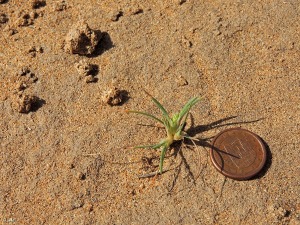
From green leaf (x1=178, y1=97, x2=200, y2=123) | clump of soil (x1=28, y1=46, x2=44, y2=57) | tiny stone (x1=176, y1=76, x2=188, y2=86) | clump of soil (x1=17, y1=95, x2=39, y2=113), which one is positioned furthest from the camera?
clump of soil (x1=28, y1=46, x2=44, y2=57)

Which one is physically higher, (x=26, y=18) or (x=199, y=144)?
(x=26, y=18)

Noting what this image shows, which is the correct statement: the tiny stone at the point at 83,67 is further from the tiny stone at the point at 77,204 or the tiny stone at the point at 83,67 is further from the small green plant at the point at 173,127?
the tiny stone at the point at 77,204

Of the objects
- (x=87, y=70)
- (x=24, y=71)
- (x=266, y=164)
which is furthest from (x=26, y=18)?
(x=266, y=164)

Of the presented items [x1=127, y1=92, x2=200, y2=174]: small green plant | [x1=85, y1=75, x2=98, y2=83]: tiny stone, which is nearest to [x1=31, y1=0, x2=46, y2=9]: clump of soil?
[x1=85, y1=75, x2=98, y2=83]: tiny stone

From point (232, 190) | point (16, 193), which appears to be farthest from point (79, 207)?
point (232, 190)

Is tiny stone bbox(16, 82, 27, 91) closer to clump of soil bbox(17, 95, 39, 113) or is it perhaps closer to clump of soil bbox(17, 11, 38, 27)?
clump of soil bbox(17, 95, 39, 113)

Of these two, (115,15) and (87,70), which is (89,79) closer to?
(87,70)
